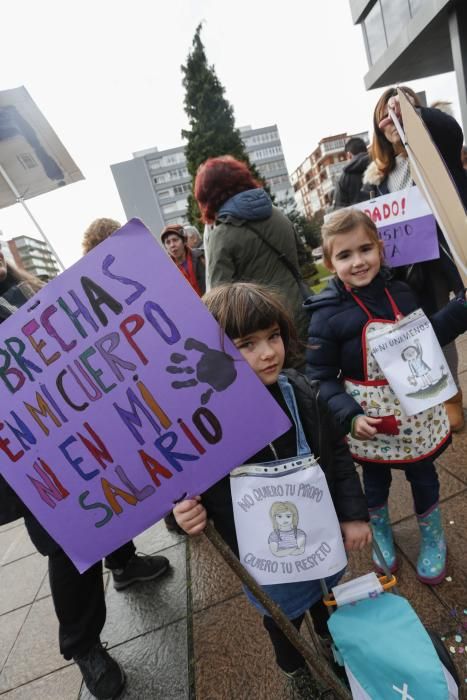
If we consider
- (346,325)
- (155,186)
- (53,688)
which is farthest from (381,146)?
(155,186)

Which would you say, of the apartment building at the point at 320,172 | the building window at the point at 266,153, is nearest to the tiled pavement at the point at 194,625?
the apartment building at the point at 320,172

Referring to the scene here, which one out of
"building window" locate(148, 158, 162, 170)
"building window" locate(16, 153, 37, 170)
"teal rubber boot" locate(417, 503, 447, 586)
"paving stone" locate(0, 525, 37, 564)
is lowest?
"paving stone" locate(0, 525, 37, 564)

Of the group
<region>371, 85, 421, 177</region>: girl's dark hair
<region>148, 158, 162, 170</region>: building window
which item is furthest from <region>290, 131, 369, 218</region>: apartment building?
<region>371, 85, 421, 177</region>: girl's dark hair

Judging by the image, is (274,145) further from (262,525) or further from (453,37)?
(262,525)

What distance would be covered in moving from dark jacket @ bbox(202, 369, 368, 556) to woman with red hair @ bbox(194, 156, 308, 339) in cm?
108

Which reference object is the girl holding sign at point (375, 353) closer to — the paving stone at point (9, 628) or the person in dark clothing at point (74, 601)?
the person in dark clothing at point (74, 601)

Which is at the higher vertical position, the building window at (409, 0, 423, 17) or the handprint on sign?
the building window at (409, 0, 423, 17)

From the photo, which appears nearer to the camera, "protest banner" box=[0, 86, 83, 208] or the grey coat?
"protest banner" box=[0, 86, 83, 208]

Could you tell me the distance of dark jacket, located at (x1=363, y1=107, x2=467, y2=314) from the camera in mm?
1754

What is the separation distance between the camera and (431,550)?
1.70 meters

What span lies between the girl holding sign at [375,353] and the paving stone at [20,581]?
2.42m

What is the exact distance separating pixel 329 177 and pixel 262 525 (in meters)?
81.3

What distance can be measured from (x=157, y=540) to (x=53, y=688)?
956 millimetres

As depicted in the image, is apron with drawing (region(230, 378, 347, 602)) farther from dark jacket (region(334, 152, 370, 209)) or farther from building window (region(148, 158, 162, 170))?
building window (region(148, 158, 162, 170))
